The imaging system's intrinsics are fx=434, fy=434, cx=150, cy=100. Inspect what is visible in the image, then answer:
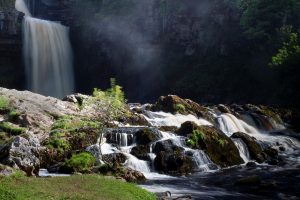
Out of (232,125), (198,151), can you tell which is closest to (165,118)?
(232,125)

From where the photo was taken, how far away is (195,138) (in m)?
33.3

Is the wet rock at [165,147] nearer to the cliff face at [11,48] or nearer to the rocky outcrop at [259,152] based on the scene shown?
the rocky outcrop at [259,152]

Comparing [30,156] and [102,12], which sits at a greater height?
[102,12]

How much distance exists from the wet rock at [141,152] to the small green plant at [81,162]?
3.85 m

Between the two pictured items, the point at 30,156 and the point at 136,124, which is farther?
the point at 136,124

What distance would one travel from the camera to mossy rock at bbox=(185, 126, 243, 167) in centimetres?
3272

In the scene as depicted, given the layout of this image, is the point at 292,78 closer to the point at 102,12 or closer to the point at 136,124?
the point at 136,124

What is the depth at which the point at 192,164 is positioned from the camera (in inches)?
1193

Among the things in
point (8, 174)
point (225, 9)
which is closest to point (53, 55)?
point (225, 9)

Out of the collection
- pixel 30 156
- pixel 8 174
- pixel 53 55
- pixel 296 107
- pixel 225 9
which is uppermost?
pixel 225 9

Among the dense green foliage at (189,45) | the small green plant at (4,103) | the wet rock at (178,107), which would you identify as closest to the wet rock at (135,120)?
the wet rock at (178,107)

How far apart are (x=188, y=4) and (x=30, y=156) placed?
60170 millimetres

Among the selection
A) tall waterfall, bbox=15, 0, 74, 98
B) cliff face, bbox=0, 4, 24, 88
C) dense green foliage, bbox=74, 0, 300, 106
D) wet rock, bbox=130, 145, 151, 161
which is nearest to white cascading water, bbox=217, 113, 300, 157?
wet rock, bbox=130, 145, 151, 161

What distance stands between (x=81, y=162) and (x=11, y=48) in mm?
51654
